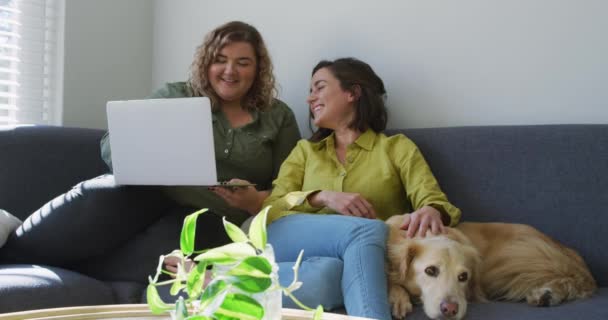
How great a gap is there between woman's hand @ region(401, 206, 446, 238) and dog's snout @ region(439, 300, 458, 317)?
0.31 metres

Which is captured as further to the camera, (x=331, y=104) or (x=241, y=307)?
(x=331, y=104)

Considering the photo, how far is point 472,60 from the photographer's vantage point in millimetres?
2164

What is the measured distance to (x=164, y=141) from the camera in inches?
67.9

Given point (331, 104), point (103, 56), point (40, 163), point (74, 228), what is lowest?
point (74, 228)

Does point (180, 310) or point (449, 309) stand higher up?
point (180, 310)

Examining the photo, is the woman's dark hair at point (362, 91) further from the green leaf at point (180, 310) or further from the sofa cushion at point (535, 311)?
the green leaf at point (180, 310)

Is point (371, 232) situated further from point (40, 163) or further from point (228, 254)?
point (40, 163)

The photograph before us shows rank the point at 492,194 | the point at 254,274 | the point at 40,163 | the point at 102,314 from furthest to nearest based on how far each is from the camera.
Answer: the point at 40,163 → the point at 492,194 → the point at 102,314 → the point at 254,274

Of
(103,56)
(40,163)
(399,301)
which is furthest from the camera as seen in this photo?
(103,56)

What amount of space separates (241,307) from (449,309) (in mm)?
941

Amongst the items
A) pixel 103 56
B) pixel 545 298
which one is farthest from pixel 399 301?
pixel 103 56

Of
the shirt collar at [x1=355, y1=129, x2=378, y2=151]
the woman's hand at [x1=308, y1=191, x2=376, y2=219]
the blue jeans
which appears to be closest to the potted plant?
the blue jeans

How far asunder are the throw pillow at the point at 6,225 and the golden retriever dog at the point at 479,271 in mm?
1080

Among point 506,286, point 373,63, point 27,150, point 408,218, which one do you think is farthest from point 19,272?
point 373,63
